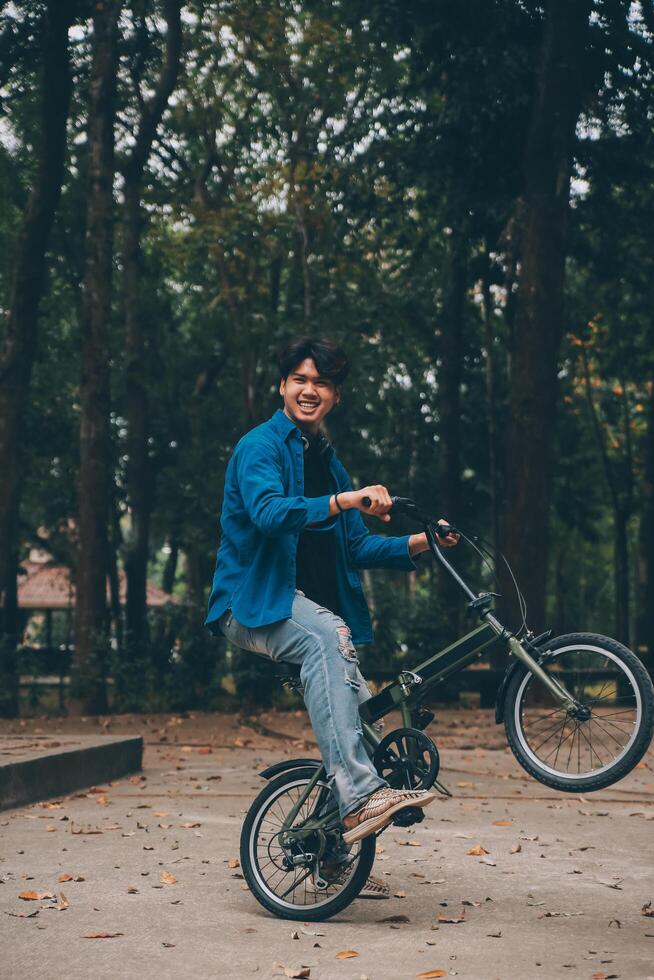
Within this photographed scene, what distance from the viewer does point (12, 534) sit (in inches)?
685

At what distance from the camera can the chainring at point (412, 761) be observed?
4.96m

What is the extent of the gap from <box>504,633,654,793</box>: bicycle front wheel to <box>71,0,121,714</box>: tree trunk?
1207 centimetres

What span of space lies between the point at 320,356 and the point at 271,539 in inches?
31.2

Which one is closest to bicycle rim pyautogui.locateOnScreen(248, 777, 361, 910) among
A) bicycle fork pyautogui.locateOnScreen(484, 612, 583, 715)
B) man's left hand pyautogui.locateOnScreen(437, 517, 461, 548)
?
bicycle fork pyautogui.locateOnScreen(484, 612, 583, 715)

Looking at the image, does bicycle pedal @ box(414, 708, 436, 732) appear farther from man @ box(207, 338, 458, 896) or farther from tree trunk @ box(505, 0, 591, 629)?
tree trunk @ box(505, 0, 591, 629)

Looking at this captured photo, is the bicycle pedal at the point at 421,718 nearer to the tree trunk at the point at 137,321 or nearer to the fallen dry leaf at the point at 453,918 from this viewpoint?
the fallen dry leaf at the point at 453,918

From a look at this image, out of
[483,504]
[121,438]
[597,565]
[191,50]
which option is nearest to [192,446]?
[121,438]

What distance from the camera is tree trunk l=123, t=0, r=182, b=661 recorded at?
20094 millimetres

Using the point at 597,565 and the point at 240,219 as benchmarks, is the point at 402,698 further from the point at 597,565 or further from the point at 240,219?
the point at 597,565

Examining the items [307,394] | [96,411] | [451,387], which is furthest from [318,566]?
[451,387]

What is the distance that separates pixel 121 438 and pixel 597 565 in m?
24.7

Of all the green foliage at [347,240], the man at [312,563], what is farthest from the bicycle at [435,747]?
the green foliage at [347,240]

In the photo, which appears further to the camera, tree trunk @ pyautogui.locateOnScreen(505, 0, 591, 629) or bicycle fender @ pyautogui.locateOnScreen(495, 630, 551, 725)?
tree trunk @ pyautogui.locateOnScreen(505, 0, 591, 629)

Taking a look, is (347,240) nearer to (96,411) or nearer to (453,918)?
(96,411)
